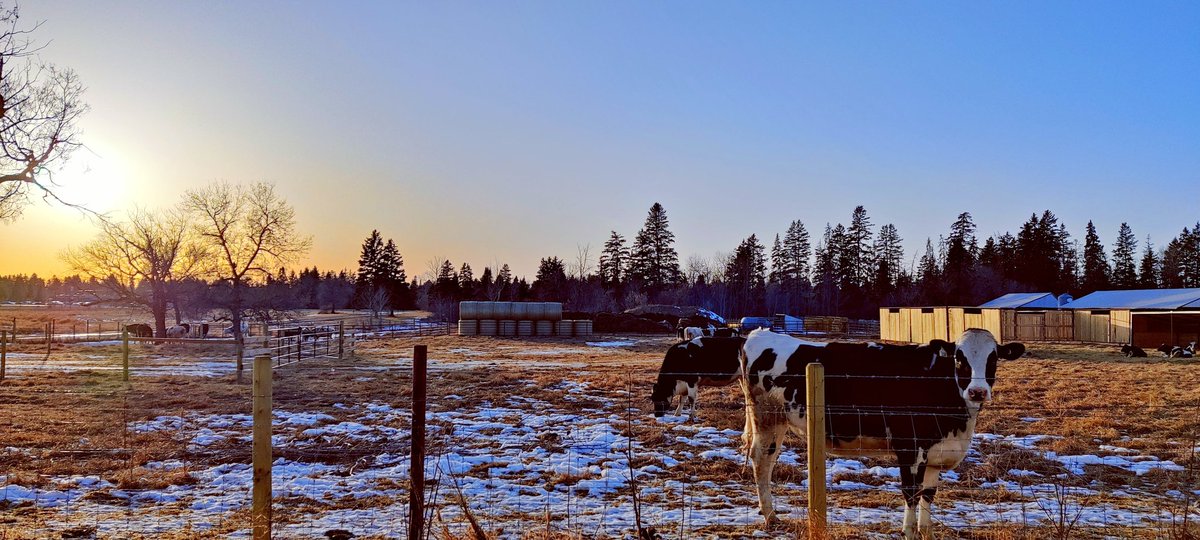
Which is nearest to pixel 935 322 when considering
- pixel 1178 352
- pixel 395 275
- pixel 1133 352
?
pixel 1133 352

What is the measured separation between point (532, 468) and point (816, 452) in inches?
171

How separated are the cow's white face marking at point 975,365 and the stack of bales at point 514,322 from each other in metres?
44.5

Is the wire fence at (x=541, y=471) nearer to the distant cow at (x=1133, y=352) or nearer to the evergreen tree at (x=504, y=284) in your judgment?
the distant cow at (x=1133, y=352)

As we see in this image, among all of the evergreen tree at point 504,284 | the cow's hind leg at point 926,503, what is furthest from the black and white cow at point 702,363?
the evergreen tree at point 504,284

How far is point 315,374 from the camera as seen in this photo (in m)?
20.5

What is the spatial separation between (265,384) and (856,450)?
4907 millimetres

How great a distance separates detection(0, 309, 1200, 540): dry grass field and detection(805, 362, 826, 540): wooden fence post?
0.83 m

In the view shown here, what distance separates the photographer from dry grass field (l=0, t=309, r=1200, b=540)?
591 centimetres

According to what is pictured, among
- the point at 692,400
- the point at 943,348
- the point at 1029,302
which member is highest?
the point at 1029,302

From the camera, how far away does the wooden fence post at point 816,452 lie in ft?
15.1

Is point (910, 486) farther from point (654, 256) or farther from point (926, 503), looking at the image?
point (654, 256)

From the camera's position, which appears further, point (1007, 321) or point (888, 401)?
point (1007, 321)

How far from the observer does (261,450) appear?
13.9 feet

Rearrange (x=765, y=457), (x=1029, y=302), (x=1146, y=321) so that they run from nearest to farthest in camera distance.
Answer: (x=765, y=457)
(x=1146, y=321)
(x=1029, y=302)
